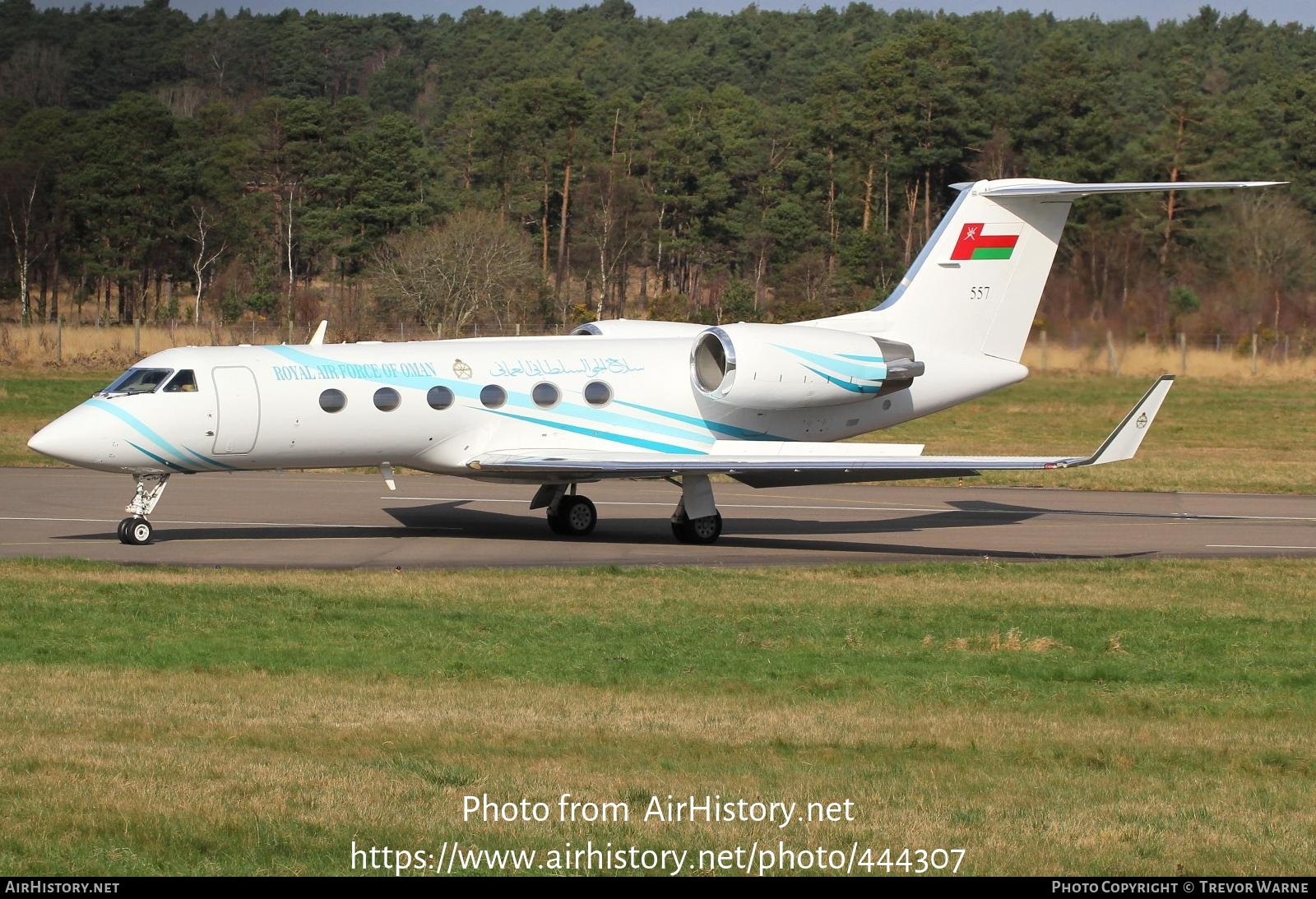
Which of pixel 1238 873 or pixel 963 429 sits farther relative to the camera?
pixel 963 429

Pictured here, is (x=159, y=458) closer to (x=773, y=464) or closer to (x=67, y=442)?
(x=67, y=442)

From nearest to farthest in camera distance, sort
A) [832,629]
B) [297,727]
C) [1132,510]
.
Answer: [297,727]
[832,629]
[1132,510]

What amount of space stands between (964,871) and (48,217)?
70582 mm

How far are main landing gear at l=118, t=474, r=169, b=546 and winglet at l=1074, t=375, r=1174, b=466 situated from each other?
11827 millimetres

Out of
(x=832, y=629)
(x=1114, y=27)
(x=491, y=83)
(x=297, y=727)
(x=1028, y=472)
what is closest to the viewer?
(x=297, y=727)

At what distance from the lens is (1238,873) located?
7.13 metres

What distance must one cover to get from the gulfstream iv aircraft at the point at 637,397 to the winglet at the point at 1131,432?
33mm

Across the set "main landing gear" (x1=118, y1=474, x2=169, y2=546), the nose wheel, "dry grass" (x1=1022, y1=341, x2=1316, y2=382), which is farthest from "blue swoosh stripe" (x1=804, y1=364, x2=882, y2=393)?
"dry grass" (x1=1022, y1=341, x2=1316, y2=382)

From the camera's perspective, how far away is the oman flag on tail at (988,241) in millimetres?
23000

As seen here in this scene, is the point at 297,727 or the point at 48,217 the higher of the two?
the point at 48,217

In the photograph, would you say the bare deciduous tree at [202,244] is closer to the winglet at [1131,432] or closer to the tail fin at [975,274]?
the tail fin at [975,274]

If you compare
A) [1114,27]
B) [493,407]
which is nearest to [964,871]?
[493,407]

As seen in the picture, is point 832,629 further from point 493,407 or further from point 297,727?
point 493,407

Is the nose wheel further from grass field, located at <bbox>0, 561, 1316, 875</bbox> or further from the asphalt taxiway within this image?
grass field, located at <bbox>0, 561, 1316, 875</bbox>
